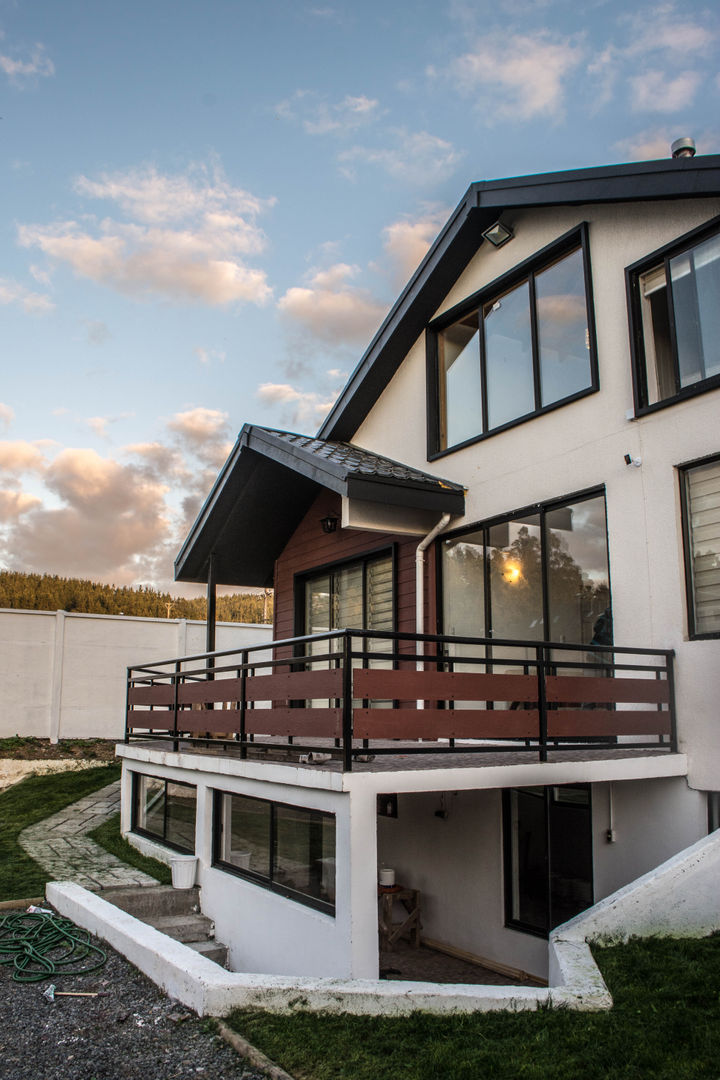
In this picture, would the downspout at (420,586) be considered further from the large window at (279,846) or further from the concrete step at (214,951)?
the concrete step at (214,951)

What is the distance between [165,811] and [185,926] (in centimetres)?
244

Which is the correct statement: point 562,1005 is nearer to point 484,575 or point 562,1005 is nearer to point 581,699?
point 581,699

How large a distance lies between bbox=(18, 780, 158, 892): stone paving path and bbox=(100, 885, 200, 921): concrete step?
0.35 meters

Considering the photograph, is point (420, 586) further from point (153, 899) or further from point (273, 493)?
point (153, 899)

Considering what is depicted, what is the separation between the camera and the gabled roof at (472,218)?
7.48 meters

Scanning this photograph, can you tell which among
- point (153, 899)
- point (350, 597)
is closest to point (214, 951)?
point (153, 899)

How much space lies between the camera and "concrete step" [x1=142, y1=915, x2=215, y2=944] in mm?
8391

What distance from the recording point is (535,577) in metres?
9.01

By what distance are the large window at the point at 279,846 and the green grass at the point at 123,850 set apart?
1.07 metres

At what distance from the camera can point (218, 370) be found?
1631 centimetres

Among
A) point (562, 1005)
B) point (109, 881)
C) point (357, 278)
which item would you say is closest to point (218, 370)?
point (357, 278)

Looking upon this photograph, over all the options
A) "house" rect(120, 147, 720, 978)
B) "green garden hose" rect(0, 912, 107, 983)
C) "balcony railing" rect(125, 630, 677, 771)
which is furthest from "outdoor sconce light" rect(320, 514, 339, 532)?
"green garden hose" rect(0, 912, 107, 983)

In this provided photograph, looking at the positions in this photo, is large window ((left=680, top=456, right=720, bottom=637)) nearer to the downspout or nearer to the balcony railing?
the balcony railing

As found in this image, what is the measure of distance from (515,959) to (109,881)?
441 centimetres
